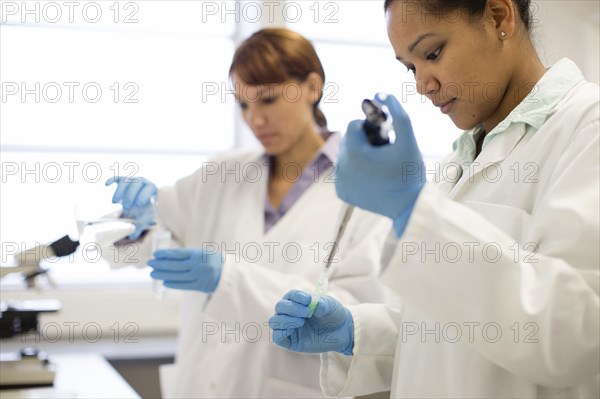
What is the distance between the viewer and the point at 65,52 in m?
2.94

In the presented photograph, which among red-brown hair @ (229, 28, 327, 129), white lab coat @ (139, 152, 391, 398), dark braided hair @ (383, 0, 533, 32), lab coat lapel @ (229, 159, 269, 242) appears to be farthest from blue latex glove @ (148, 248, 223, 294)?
dark braided hair @ (383, 0, 533, 32)

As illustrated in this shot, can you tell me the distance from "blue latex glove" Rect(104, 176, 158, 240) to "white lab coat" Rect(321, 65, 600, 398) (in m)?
1.11

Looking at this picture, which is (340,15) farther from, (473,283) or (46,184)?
(473,283)

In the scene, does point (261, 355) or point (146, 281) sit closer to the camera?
point (261, 355)

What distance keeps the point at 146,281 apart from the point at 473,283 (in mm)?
2222

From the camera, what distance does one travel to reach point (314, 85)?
2.09 m

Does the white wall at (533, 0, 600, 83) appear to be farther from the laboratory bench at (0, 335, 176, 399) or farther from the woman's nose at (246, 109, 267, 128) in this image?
the laboratory bench at (0, 335, 176, 399)

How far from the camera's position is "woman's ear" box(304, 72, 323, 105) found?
2.07 metres

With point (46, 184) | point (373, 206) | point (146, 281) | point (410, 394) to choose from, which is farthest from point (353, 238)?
point (46, 184)

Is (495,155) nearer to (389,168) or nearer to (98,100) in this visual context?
(389,168)

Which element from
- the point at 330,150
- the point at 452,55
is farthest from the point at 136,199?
the point at 452,55

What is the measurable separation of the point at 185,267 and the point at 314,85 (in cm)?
72

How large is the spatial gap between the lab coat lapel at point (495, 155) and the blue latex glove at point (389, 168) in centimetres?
23

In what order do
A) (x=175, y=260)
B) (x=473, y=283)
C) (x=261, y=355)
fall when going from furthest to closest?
(x=261, y=355) → (x=175, y=260) → (x=473, y=283)
